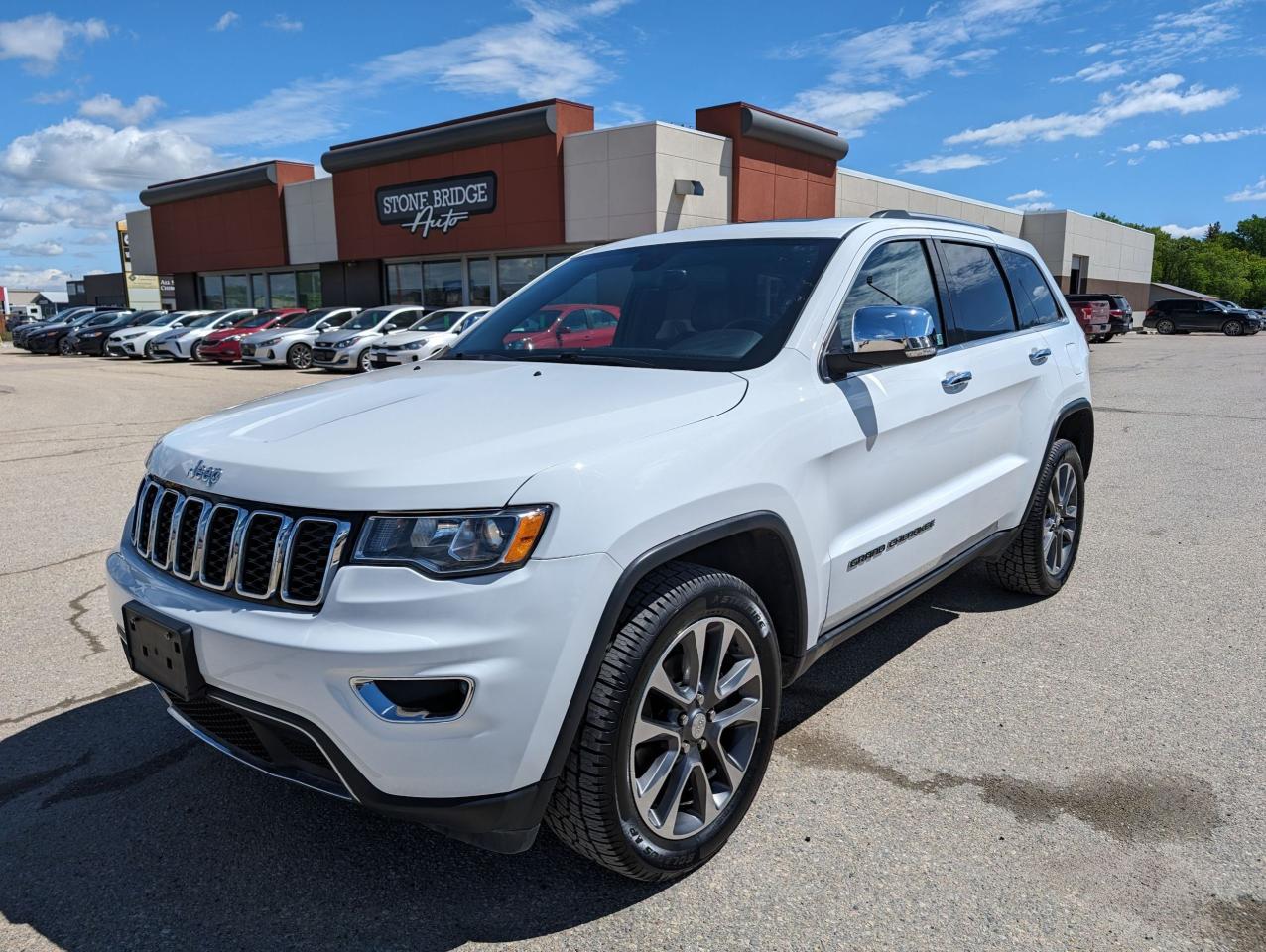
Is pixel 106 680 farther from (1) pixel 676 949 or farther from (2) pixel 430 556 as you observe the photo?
(1) pixel 676 949

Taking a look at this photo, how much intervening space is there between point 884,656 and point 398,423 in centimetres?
259

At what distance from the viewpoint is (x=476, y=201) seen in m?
27.8

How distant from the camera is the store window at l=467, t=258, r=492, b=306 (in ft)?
98.0

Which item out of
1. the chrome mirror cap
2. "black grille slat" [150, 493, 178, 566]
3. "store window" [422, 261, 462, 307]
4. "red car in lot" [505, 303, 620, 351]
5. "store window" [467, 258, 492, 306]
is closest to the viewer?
"black grille slat" [150, 493, 178, 566]

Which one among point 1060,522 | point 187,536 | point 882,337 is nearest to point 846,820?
point 882,337

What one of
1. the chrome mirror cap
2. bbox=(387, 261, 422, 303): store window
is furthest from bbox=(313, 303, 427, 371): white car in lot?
the chrome mirror cap

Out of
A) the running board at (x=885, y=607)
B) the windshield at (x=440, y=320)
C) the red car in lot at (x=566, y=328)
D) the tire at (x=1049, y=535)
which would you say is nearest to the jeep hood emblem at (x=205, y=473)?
the red car in lot at (x=566, y=328)

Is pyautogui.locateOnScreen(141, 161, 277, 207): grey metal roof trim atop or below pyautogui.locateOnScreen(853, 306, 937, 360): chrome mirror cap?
atop

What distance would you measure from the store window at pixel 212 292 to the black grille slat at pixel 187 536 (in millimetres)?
40790

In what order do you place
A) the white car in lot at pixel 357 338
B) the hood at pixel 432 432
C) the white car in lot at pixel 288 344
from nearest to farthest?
the hood at pixel 432 432
the white car in lot at pixel 357 338
the white car in lot at pixel 288 344

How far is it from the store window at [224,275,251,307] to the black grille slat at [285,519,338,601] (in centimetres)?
3957

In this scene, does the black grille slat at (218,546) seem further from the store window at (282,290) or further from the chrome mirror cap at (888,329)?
the store window at (282,290)

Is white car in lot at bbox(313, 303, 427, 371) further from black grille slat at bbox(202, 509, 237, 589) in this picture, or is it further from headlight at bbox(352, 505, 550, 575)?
headlight at bbox(352, 505, 550, 575)

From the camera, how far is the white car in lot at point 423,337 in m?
20.1
